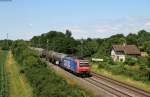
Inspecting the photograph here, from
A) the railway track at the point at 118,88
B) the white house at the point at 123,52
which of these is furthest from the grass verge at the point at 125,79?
the white house at the point at 123,52

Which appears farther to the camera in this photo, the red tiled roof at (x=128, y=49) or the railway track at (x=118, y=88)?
the red tiled roof at (x=128, y=49)

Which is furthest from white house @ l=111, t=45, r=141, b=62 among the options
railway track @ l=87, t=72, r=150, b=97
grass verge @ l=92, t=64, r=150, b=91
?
railway track @ l=87, t=72, r=150, b=97

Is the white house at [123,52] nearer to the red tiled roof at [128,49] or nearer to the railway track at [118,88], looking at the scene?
the red tiled roof at [128,49]

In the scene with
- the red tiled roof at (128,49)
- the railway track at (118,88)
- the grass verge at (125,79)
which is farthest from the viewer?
the red tiled roof at (128,49)

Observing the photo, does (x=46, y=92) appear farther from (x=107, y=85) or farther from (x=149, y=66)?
(x=149, y=66)

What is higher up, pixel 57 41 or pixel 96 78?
pixel 57 41

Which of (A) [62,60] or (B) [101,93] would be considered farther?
(A) [62,60]

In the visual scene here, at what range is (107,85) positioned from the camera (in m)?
40.5

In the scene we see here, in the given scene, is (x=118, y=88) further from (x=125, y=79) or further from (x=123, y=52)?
(x=123, y=52)

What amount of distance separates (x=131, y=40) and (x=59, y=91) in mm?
116995

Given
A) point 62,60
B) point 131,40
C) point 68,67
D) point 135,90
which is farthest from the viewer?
point 131,40

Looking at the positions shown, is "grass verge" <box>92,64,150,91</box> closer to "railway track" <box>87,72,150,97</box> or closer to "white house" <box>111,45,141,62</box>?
"railway track" <box>87,72,150,97</box>

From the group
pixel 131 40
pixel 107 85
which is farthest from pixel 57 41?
pixel 107 85

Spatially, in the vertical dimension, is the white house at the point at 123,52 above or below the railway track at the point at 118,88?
above
